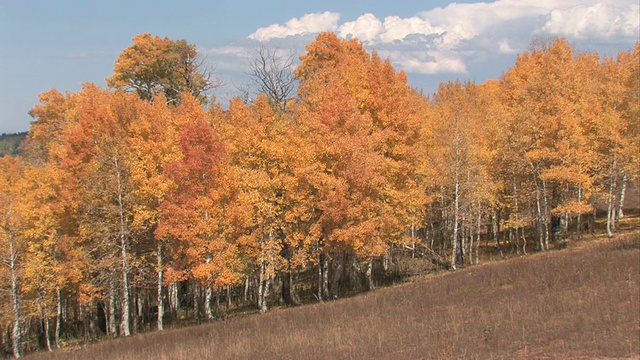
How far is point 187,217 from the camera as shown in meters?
26.0

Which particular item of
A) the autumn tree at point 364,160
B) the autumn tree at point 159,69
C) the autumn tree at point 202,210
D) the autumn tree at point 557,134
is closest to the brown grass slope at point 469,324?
the autumn tree at point 202,210

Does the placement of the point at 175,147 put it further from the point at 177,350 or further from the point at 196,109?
the point at 177,350

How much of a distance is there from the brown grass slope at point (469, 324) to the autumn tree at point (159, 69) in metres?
34.9

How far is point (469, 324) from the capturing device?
52.7 feet

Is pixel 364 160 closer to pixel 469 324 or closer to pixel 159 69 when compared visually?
pixel 469 324

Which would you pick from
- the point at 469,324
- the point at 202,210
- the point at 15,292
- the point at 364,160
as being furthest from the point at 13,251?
the point at 469,324

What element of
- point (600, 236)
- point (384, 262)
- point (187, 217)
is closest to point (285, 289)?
point (384, 262)

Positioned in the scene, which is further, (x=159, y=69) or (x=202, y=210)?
Result: (x=159, y=69)

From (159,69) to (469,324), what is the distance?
4700 centimetres

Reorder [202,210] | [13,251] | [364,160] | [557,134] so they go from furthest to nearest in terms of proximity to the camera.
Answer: [557,134]
[13,251]
[364,160]
[202,210]

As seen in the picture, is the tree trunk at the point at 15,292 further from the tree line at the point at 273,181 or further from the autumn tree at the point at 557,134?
the autumn tree at the point at 557,134

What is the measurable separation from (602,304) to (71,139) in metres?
28.6

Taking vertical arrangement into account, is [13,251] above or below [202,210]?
below

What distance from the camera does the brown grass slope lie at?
1279 centimetres
